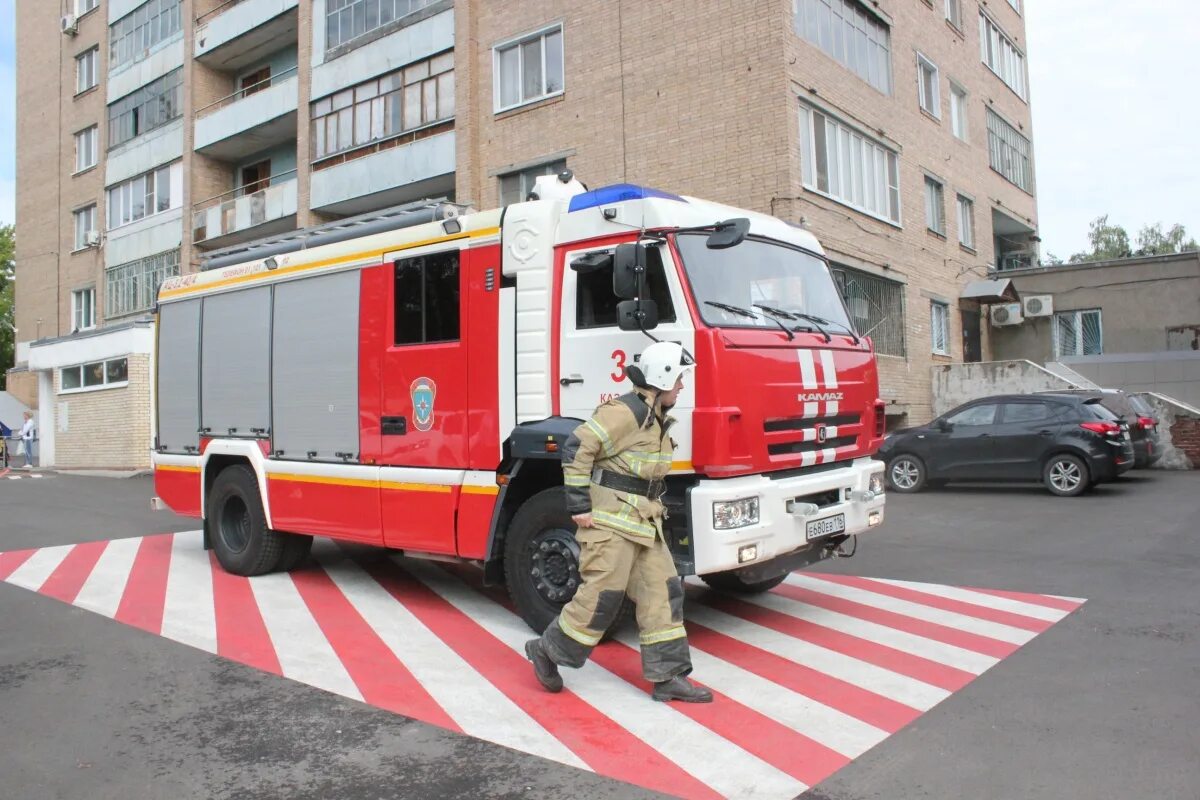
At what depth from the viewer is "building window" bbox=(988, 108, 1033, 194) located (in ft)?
90.2

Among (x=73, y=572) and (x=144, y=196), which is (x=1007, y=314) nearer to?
(x=73, y=572)

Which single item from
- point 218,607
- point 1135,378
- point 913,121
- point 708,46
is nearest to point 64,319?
point 708,46

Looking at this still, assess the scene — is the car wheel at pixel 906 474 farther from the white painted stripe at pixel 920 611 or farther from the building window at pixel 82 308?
the building window at pixel 82 308

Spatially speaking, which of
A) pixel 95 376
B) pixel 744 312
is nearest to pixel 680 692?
pixel 744 312

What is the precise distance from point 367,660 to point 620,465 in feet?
6.92

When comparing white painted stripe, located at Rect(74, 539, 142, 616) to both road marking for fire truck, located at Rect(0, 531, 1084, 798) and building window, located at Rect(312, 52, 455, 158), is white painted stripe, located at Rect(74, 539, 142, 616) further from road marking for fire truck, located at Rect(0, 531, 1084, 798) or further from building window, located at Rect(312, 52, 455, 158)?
building window, located at Rect(312, 52, 455, 158)

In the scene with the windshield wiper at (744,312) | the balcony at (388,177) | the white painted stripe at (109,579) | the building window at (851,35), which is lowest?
the white painted stripe at (109,579)

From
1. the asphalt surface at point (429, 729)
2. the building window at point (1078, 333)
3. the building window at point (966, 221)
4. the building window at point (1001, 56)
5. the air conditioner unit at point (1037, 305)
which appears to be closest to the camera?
the asphalt surface at point (429, 729)

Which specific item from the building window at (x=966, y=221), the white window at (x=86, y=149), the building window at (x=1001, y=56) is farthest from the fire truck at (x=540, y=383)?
the white window at (x=86, y=149)

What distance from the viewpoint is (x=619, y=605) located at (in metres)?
Answer: 4.86

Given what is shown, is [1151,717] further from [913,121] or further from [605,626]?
[913,121]

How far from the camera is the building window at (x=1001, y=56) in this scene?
27473 mm

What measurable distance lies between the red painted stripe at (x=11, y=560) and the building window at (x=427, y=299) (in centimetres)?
466

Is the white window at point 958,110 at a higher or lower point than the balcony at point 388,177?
higher
